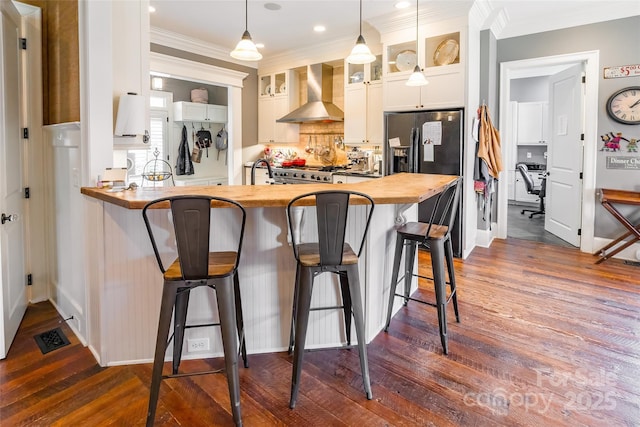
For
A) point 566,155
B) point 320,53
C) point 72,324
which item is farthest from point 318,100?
point 72,324

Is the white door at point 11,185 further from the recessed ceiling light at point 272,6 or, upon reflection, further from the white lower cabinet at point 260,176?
the white lower cabinet at point 260,176

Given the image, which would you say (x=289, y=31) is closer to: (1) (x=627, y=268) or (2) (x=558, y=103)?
(2) (x=558, y=103)

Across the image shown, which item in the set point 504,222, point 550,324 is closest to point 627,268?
point 504,222

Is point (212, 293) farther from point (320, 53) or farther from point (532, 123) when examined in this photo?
point (532, 123)

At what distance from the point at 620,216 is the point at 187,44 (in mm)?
5685

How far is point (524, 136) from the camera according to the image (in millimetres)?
8281

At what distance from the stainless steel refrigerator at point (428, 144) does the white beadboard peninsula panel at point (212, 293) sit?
2276 mm

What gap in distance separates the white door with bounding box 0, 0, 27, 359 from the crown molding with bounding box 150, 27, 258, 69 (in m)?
2.56

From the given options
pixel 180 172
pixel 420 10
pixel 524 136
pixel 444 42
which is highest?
pixel 420 10

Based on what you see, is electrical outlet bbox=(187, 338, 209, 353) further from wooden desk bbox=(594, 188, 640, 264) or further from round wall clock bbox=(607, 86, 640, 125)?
round wall clock bbox=(607, 86, 640, 125)

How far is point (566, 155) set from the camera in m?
5.08

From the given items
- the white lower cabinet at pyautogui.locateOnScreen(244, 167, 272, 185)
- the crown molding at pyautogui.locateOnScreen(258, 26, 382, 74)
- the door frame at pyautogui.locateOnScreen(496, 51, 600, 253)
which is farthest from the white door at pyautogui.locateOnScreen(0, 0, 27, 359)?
the door frame at pyautogui.locateOnScreen(496, 51, 600, 253)

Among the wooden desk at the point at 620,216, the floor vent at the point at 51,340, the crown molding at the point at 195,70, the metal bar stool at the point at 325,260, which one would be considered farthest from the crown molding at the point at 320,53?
the floor vent at the point at 51,340

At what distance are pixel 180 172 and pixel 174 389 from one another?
17.6ft
